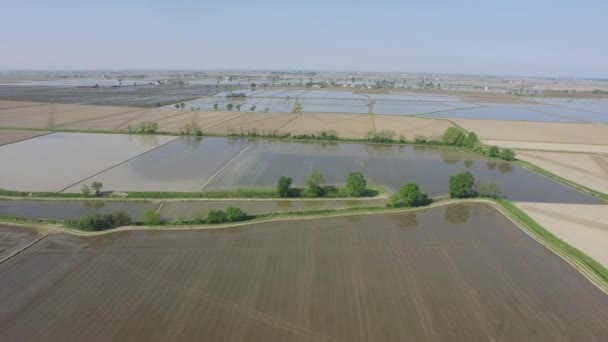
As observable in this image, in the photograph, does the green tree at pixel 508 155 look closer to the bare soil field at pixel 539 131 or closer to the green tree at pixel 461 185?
the bare soil field at pixel 539 131

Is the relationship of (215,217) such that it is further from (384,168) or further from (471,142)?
(471,142)

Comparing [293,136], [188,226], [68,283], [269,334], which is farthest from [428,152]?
[68,283]

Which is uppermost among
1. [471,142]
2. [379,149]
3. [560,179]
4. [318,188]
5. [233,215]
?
[471,142]

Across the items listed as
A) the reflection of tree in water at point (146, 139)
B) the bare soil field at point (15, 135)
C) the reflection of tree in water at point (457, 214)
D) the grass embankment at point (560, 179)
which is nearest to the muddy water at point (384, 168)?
the grass embankment at point (560, 179)

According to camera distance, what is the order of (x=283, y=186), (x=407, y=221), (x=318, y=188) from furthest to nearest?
(x=318, y=188), (x=283, y=186), (x=407, y=221)

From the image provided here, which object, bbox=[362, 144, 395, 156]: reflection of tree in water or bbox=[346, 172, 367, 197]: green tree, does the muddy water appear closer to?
bbox=[362, 144, 395, 156]: reflection of tree in water

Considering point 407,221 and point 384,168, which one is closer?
point 407,221

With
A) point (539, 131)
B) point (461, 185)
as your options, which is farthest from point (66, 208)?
point (539, 131)

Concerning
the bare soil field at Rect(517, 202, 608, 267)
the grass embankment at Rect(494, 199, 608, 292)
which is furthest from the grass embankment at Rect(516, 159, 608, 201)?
the grass embankment at Rect(494, 199, 608, 292)
